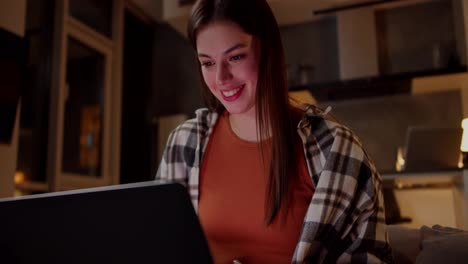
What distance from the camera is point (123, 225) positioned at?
0.56 metres

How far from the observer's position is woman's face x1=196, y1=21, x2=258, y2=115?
39.5 inches

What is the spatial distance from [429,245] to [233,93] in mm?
518

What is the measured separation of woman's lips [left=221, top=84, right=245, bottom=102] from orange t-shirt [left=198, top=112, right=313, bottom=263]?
10 centimetres

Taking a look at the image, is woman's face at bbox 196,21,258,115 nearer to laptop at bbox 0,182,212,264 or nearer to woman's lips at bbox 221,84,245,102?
woman's lips at bbox 221,84,245,102

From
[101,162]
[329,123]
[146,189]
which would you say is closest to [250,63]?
[329,123]

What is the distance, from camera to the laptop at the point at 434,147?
2.93m

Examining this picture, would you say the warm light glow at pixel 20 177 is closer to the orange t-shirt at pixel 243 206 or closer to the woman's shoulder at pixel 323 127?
the orange t-shirt at pixel 243 206

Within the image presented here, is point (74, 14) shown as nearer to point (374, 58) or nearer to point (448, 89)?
point (374, 58)

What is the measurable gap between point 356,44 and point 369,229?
3468 millimetres

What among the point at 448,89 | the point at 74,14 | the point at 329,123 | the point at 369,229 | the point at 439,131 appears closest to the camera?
the point at 369,229

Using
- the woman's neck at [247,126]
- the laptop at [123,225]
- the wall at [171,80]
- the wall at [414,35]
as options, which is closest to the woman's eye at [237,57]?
the woman's neck at [247,126]

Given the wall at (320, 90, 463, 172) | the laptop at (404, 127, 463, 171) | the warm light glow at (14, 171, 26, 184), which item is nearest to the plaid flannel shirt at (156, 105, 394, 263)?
the laptop at (404, 127, 463, 171)

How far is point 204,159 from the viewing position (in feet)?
3.58

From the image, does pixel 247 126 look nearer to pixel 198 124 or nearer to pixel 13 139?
pixel 198 124
